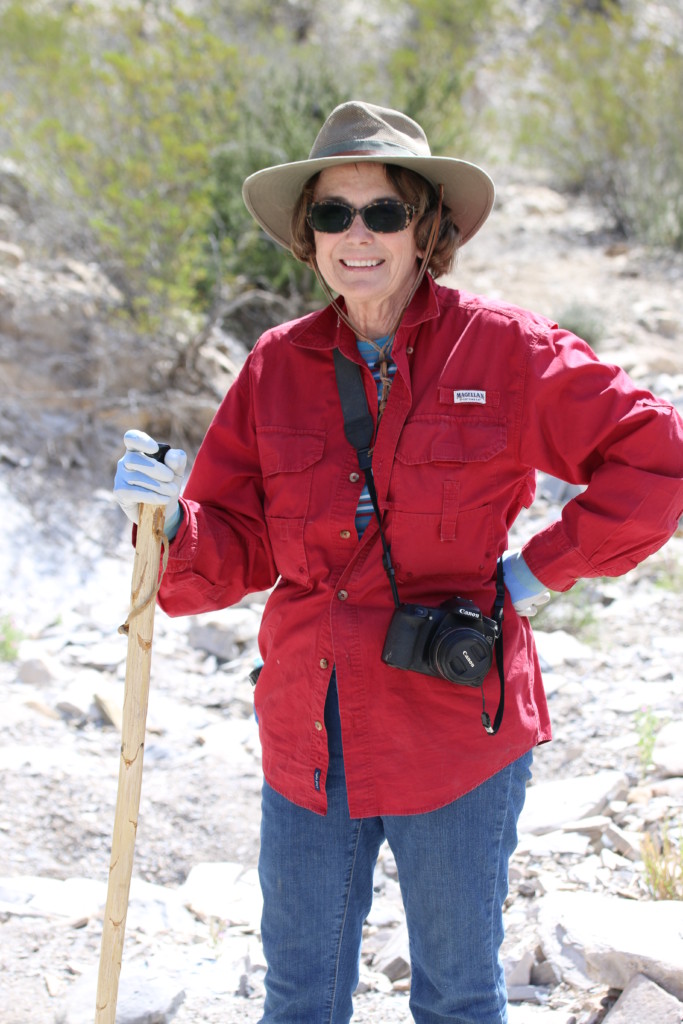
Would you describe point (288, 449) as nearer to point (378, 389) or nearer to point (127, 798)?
point (378, 389)

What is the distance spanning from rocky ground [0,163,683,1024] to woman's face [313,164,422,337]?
1.53 metres

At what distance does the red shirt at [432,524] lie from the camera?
1667mm

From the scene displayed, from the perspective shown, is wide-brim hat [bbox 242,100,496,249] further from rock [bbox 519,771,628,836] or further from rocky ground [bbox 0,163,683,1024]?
rock [bbox 519,771,628,836]

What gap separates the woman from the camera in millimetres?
1652

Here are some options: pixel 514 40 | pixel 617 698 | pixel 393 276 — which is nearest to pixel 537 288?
pixel 617 698

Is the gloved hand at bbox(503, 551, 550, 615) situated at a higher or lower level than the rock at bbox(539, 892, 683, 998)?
higher

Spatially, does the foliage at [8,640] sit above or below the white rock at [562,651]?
below

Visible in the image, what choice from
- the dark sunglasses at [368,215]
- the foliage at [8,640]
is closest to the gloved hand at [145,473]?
the dark sunglasses at [368,215]

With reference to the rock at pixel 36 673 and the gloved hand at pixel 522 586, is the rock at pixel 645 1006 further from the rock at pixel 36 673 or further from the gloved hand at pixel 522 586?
the rock at pixel 36 673

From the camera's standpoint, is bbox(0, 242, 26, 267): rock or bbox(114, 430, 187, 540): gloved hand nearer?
bbox(114, 430, 187, 540): gloved hand

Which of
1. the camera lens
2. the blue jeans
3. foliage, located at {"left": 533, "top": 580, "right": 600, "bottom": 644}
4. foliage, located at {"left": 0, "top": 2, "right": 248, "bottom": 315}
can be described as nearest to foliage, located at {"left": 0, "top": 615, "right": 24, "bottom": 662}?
foliage, located at {"left": 0, "top": 2, "right": 248, "bottom": 315}

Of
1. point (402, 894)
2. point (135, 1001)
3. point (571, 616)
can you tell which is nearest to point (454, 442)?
point (402, 894)

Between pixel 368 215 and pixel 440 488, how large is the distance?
548mm

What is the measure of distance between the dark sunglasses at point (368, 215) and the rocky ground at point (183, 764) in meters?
1.66
